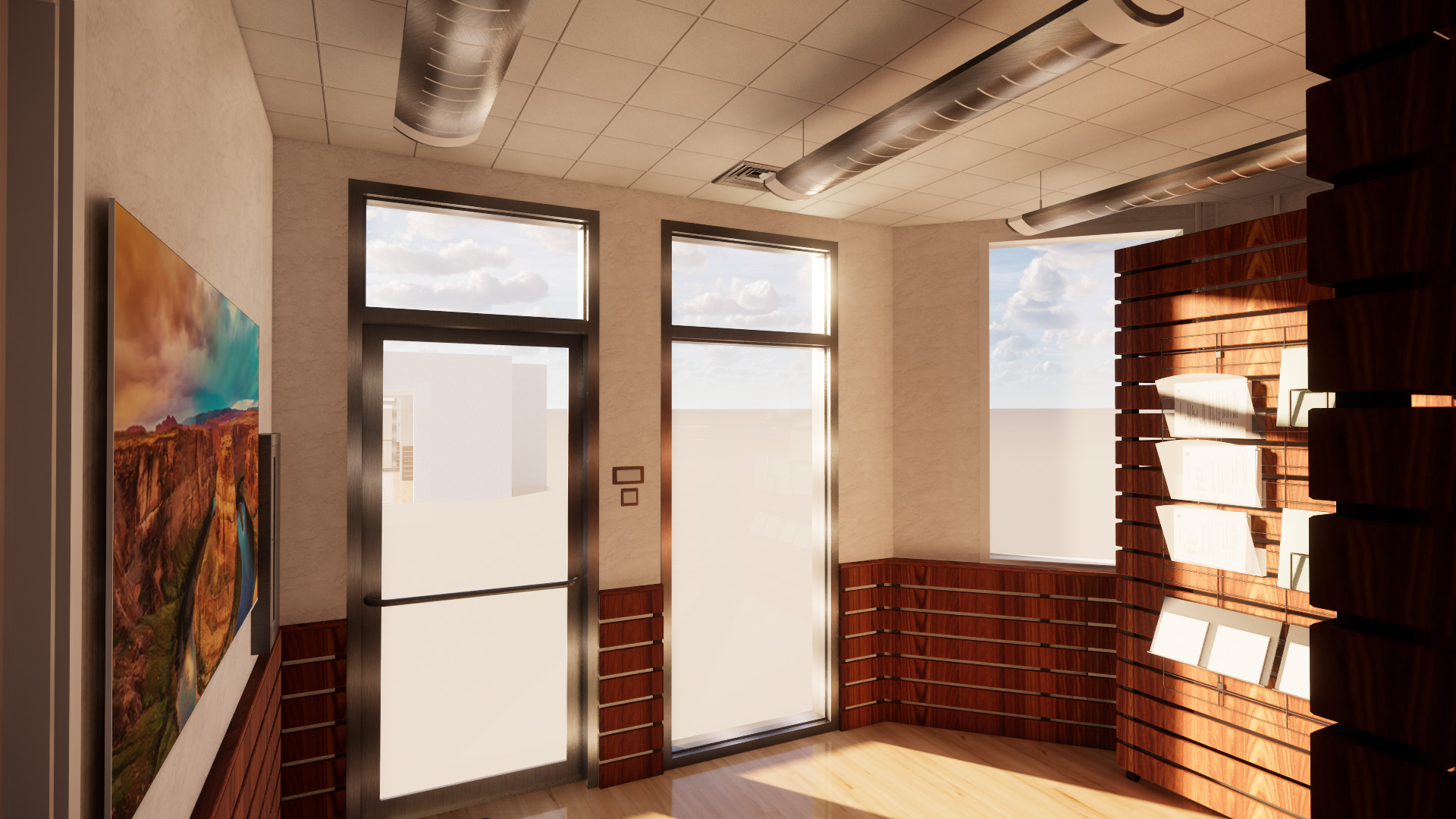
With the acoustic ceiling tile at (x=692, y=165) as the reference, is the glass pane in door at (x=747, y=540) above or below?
below

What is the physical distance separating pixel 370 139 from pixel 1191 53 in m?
3.61

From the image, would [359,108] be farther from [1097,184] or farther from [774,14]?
[1097,184]

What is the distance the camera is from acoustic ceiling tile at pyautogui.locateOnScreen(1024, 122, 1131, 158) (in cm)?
351

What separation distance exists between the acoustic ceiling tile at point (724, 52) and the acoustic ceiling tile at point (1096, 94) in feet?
4.13

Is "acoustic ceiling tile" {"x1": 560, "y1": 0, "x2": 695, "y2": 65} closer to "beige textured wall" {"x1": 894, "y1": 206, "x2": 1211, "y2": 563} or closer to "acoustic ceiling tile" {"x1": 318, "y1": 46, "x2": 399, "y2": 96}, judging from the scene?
"acoustic ceiling tile" {"x1": 318, "y1": 46, "x2": 399, "y2": 96}

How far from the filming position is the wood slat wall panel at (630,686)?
167 inches

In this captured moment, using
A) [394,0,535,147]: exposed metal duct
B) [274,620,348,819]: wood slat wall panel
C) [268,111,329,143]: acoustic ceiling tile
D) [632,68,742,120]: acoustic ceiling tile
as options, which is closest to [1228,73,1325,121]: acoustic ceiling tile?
[632,68,742,120]: acoustic ceiling tile

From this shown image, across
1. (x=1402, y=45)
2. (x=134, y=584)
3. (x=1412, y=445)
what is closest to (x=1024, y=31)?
(x=1402, y=45)

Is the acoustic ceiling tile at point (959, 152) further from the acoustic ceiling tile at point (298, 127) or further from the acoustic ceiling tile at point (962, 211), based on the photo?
the acoustic ceiling tile at point (298, 127)

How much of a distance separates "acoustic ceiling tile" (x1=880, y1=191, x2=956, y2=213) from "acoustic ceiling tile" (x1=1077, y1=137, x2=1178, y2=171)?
2.86 ft

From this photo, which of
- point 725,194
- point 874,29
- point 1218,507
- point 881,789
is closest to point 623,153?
point 725,194

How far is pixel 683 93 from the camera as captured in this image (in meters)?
3.12

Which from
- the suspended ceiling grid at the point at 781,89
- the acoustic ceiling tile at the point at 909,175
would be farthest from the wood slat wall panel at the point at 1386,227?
the acoustic ceiling tile at the point at 909,175

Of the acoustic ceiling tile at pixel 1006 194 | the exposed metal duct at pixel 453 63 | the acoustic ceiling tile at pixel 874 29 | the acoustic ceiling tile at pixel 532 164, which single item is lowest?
the exposed metal duct at pixel 453 63
